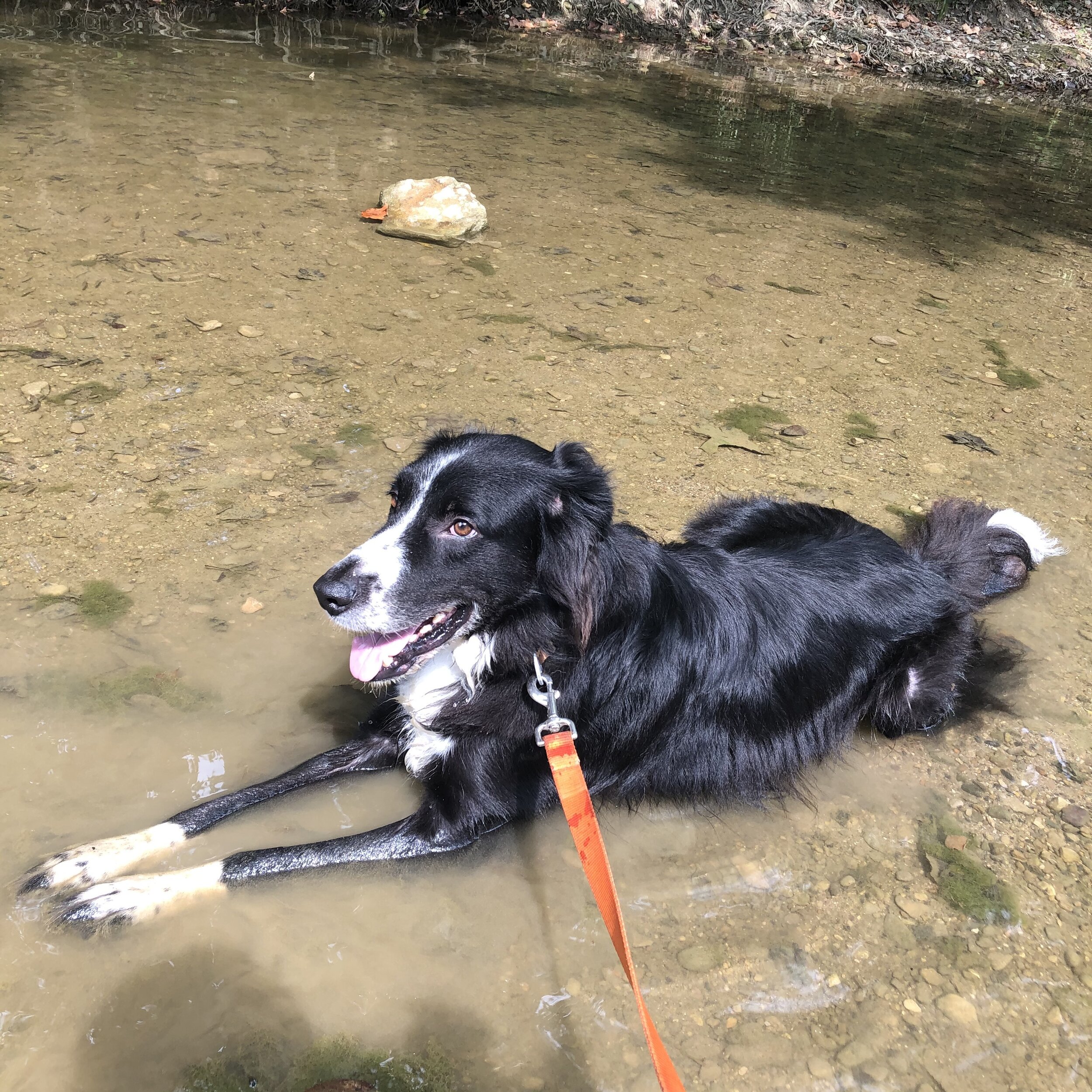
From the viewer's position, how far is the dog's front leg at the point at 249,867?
2.53 meters

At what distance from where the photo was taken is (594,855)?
7.42ft

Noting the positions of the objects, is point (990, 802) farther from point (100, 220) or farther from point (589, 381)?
point (100, 220)

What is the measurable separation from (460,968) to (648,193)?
7617 millimetres

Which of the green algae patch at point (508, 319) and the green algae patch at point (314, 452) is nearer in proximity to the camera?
the green algae patch at point (314, 452)

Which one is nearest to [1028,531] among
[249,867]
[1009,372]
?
[1009,372]

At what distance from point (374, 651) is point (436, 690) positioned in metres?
0.32

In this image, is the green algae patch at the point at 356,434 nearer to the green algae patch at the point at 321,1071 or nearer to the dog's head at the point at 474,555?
the dog's head at the point at 474,555

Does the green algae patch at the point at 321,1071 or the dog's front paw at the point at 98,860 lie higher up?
the dog's front paw at the point at 98,860

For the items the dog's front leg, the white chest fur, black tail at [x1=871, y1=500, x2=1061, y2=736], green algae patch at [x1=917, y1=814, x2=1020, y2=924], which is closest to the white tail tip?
black tail at [x1=871, y1=500, x2=1061, y2=736]

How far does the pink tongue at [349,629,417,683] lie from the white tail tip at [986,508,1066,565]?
9.24 feet

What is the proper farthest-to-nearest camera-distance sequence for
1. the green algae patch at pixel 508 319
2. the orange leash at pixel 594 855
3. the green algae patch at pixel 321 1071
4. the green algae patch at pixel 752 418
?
the green algae patch at pixel 508 319 < the green algae patch at pixel 752 418 < the green algae patch at pixel 321 1071 < the orange leash at pixel 594 855

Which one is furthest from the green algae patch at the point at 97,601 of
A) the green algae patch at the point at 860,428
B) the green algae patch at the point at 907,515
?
the green algae patch at the point at 860,428

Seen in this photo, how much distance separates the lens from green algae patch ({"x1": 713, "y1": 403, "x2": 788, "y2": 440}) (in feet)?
17.2

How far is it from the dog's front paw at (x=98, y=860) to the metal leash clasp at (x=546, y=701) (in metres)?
A: 1.21
